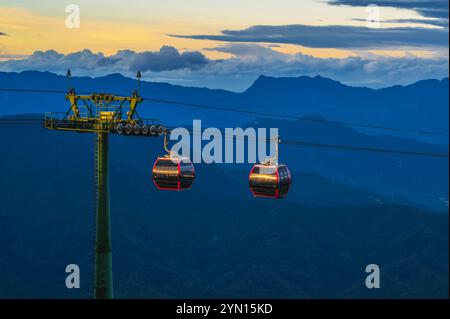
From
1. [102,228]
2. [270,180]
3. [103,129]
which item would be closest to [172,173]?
[103,129]

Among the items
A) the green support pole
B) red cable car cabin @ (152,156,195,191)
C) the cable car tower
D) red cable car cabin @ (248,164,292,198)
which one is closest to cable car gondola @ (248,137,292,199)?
red cable car cabin @ (248,164,292,198)

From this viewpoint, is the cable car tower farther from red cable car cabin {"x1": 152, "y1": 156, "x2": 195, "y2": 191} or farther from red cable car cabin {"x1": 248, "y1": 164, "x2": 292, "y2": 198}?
red cable car cabin {"x1": 248, "y1": 164, "x2": 292, "y2": 198}

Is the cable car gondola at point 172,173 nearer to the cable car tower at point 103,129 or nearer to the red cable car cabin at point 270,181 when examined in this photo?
the cable car tower at point 103,129

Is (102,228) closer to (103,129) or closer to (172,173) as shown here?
(172,173)

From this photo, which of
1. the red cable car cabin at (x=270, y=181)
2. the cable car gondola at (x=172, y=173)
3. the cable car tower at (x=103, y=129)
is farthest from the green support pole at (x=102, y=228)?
the red cable car cabin at (x=270, y=181)
